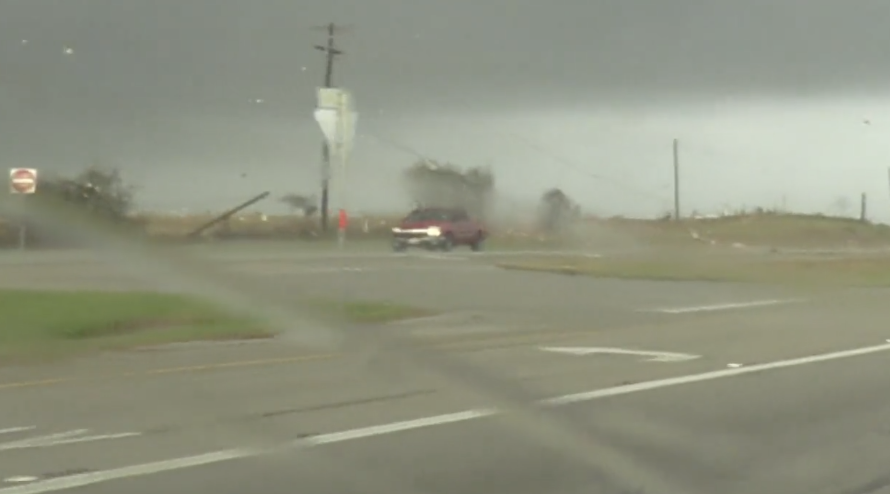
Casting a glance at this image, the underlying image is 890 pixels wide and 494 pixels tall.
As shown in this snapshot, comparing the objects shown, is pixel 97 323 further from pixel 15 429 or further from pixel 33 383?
pixel 15 429

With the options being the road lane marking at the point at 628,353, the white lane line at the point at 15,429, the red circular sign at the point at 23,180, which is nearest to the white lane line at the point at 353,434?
the road lane marking at the point at 628,353

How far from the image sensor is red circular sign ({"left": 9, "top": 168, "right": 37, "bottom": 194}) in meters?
3.89

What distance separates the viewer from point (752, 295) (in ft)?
86.4

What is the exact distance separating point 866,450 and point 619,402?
302cm

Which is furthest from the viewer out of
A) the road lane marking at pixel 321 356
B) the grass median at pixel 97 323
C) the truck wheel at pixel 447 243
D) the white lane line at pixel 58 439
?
the truck wheel at pixel 447 243

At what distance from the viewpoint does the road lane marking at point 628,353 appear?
17.3 m

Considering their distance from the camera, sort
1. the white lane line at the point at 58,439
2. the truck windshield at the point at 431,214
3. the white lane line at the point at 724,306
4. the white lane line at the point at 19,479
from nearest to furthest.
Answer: the white lane line at the point at 19,479 → the white lane line at the point at 58,439 → the truck windshield at the point at 431,214 → the white lane line at the point at 724,306

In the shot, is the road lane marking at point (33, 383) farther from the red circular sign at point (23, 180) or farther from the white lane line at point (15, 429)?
the red circular sign at point (23, 180)

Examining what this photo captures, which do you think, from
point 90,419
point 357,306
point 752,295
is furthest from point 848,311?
point 90,419

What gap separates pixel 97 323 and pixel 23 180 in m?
15.1

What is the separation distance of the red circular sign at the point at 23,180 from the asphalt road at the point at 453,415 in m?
0.86

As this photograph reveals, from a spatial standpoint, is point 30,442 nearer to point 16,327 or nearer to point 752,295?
point 16,327

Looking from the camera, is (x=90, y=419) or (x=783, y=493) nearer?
(x=783, y=493)

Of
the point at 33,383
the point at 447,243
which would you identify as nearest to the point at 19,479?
the point at 33,383
